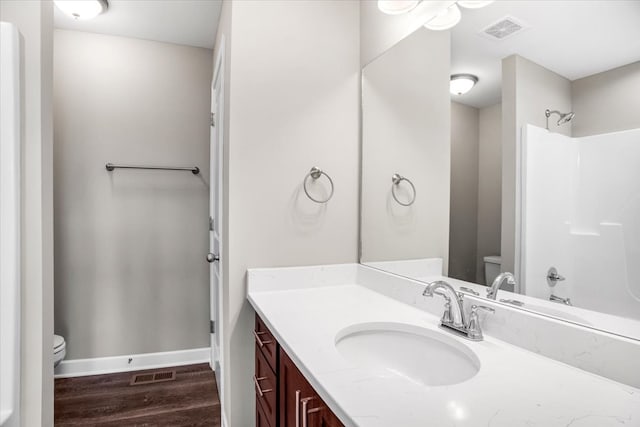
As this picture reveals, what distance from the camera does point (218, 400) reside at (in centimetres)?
215

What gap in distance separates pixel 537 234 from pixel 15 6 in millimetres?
1917

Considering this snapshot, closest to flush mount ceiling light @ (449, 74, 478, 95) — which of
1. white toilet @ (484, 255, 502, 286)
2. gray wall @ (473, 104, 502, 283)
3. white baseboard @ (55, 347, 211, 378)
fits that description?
gray wall @ (473, 104, 502, 283)

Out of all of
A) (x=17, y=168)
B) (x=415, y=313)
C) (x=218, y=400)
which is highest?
(x=17, y=168)

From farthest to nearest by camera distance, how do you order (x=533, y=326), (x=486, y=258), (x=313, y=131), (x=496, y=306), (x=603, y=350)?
(x=313, y=131), (x=486, y=258), (x=496, y=306), (x=533, y=326), (x=603, y=350)

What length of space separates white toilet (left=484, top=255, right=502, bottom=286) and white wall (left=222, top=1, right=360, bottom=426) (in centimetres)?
78

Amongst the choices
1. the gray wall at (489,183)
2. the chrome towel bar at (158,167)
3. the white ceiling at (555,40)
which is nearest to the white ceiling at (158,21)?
the chrome towel bar at (158,167)

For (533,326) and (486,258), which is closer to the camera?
(533,326)

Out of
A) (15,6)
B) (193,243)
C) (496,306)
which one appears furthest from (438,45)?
(193,243)

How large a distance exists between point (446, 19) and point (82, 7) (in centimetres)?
213

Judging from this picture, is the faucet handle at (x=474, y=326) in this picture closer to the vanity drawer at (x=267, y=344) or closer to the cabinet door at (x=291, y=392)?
the cabinet door at (x=291, y=392)

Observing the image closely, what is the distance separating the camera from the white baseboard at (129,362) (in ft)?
7.95

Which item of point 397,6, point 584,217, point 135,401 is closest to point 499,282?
point 584,217

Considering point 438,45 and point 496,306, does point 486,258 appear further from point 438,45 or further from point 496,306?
point 438,45

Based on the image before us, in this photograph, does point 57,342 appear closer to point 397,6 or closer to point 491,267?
point 491,267
